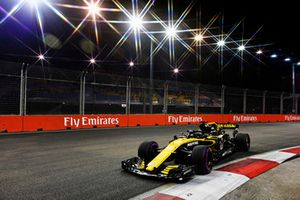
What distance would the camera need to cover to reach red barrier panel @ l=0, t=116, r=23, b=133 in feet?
43.3

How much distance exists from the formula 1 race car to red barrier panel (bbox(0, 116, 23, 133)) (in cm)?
885

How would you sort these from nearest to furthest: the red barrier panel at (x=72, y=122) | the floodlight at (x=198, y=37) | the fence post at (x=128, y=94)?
the red barrier panel at (x=72, y=122) → the fence post at (x=128, y=94) → the floodlight at (x=198, y=37)

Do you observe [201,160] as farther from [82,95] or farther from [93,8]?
[93,8]

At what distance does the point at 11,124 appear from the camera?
13.4 metres

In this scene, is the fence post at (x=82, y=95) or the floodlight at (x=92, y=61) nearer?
the fence post at (x=82, y=95)

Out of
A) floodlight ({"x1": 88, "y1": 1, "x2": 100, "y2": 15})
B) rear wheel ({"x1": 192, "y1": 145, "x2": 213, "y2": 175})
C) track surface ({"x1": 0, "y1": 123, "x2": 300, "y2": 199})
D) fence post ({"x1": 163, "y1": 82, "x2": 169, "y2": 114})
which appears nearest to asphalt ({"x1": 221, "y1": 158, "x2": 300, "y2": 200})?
rear wheel ({"x1": 192, "y1": 145, "x2": 213, "y2": 175})

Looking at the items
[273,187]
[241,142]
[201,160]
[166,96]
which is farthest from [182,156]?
[166,96]

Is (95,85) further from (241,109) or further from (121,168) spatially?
(241,109)

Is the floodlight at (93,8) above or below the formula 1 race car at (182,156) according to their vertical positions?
above

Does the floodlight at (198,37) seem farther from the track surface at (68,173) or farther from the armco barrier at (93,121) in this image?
the track surface at (68,173)

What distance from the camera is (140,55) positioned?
152 feet

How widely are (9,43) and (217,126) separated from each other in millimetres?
27575

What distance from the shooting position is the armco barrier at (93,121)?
13.7 metres

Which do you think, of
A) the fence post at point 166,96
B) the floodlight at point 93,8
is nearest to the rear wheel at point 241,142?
the fence post at point 166,96
